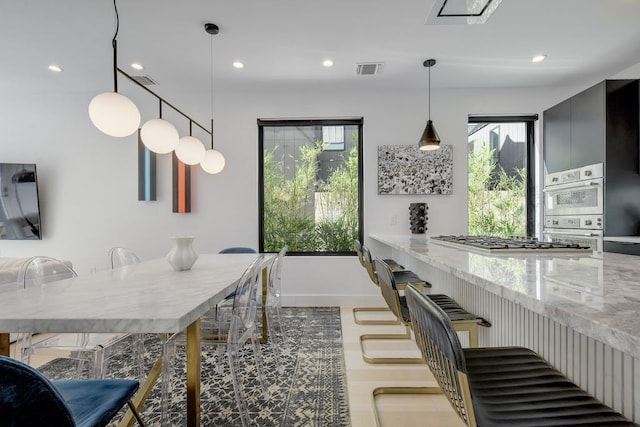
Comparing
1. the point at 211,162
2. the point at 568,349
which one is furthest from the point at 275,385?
the point at 211,162

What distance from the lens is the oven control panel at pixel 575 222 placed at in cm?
291

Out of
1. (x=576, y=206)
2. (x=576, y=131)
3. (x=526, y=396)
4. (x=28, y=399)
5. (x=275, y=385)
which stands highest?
(x=576, y=131)

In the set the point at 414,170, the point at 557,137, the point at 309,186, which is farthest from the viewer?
the point at 309,186

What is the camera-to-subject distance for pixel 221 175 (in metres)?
3.87

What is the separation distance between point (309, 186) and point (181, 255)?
2.21m

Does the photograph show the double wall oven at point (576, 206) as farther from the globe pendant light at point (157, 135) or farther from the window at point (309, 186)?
the globe pendant light at point (157, 135)

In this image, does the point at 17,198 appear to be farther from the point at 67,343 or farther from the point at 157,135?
the point at 67,343

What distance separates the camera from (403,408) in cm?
180

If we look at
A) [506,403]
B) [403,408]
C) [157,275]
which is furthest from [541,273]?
[157,275]

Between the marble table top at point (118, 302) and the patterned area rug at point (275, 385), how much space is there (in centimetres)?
67

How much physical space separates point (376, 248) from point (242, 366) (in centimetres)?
215

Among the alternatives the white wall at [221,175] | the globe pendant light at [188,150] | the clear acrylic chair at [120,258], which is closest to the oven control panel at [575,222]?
the white wall at [221,175]

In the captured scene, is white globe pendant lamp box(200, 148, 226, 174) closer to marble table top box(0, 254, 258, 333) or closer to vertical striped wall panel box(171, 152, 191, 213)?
vertical striped wall panel box(171, 152, 191, 213)

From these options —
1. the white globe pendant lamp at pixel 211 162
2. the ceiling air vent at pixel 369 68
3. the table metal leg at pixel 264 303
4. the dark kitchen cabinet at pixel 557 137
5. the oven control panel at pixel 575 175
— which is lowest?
the table metal leg at pixel 264 303
